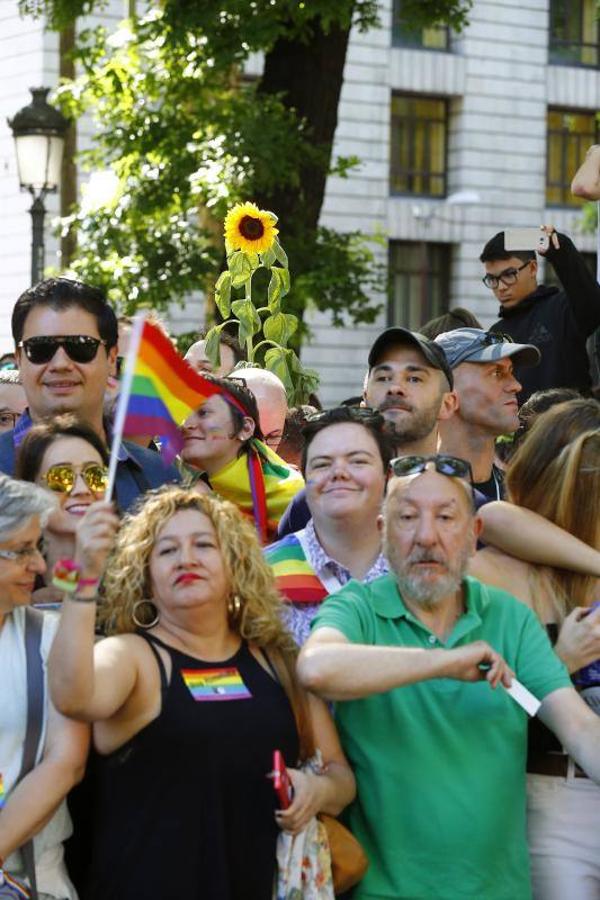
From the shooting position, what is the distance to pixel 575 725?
485cm

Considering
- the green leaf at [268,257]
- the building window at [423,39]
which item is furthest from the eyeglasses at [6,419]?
the building window at [423,39]

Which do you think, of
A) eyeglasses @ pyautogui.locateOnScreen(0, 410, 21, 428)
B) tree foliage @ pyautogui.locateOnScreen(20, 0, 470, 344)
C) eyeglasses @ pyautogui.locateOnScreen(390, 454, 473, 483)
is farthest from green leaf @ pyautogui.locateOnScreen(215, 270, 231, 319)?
tree foliage @ pyautogui.locateOnScreen(20, 0, 470, 344)

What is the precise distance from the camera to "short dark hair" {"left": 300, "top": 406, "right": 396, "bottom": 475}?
5.62m

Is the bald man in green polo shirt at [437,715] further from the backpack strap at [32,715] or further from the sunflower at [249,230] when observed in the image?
the sunflower at [249,230]

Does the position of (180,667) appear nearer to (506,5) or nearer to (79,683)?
(79,683)

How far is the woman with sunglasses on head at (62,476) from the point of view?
533 centimetres

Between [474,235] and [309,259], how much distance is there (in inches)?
868

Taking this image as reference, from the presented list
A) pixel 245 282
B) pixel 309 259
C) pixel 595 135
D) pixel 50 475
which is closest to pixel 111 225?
pixel 309 259

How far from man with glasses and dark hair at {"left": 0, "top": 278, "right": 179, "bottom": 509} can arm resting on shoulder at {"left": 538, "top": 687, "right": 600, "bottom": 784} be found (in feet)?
5.45

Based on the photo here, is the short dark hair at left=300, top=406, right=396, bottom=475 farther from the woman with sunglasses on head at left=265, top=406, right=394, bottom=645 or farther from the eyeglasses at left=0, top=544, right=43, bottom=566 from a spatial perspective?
the eyeglasses at left=0, top=544, right=43, bottom=566

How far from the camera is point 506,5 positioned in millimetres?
36938

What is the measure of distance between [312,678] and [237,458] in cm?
210

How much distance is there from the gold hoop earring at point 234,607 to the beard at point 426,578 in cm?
43

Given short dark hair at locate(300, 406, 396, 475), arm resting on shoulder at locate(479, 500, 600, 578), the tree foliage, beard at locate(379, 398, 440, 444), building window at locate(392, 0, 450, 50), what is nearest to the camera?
arm resting on shoulder at locate(479, 500, 600, 578)
